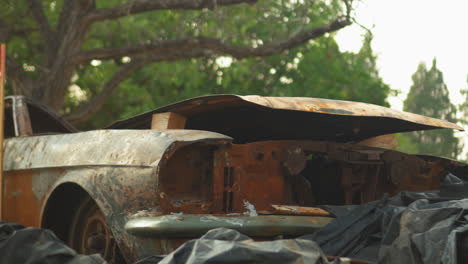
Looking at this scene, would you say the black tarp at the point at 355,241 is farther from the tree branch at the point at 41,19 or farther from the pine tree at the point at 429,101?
the pine tree at the point at 429,101

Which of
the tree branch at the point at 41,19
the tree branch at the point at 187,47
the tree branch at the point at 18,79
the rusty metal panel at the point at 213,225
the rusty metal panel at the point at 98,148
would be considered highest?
the tree branch at the point at 41,19

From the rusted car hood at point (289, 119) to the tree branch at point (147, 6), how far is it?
7845 mm

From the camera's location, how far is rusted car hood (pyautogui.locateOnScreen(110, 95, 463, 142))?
3.80 meters

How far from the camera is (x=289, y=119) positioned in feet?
14.5

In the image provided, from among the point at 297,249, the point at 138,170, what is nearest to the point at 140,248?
the point at 138,170

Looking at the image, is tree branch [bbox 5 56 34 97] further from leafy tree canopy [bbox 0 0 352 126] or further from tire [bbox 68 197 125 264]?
tire [bbox 68 197 125 264]

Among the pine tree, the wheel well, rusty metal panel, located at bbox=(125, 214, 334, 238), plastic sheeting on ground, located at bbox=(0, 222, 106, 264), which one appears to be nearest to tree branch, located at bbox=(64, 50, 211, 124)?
the wheel well

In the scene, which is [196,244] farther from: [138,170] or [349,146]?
[349,146]

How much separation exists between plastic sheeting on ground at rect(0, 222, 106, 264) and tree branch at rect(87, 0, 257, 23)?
32.8ft

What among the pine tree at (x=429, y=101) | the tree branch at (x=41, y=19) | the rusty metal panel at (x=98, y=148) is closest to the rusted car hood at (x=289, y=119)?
the rusty metal panel at (x=98, y=148)

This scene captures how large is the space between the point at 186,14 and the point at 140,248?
12.2m

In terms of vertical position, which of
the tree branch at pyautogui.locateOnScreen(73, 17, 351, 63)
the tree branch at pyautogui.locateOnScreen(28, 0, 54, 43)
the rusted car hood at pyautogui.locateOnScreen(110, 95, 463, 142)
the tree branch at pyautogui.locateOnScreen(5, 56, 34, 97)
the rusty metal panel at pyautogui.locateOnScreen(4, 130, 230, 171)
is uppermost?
the tree branch at pyautogui.locateOnScreen(28, 0, 54, 43)

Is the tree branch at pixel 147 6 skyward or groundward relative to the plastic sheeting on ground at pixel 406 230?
skyward

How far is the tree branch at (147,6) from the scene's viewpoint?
41.4ft
